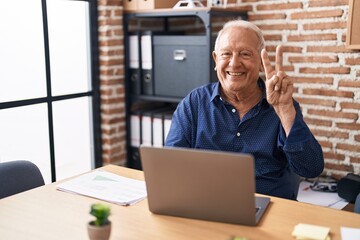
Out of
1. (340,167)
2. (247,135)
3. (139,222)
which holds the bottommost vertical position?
(340,167)

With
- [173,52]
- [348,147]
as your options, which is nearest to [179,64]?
[173,52]

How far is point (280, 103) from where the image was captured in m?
1.71

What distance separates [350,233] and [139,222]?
608 millimetres

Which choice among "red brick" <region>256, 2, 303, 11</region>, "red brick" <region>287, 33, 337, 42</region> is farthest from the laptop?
"red brick" <region>256, 2, 303, 11</region>

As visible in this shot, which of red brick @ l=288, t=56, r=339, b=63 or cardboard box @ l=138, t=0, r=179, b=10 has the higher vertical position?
cardboard box @ l=138, t=0, r=179, b=10

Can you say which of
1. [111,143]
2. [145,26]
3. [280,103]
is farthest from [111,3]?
[280,103]

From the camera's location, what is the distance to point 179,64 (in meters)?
2.79

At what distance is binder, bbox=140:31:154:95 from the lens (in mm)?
2898

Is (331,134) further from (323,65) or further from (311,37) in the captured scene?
(311,37)

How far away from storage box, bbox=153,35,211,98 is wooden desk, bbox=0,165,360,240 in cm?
133

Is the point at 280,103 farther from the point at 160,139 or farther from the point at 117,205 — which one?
the point at 160,139

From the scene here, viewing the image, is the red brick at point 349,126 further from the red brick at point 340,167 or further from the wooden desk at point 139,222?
the wooden desk at point 139,222

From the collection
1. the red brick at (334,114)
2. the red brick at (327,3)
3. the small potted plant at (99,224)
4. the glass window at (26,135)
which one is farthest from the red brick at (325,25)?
the small potted plant at (99,224)

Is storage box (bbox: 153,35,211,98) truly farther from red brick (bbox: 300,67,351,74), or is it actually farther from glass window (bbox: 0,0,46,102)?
glass window (bbox: 0,0,46,102)
